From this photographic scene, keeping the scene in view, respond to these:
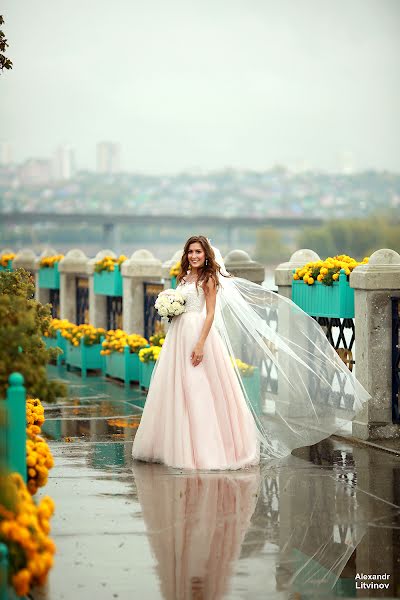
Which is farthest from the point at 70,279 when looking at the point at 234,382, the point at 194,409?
the point at 194,409

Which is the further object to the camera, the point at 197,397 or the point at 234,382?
the point at 234,382

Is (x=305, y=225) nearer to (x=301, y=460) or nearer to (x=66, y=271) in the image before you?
(x=66, y=271)

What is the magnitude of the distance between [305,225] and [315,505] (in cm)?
7171

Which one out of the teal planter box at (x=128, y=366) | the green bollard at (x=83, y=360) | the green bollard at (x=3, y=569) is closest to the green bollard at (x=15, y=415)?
the green bollard at (x=3, y=569)

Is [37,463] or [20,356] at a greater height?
[20,356]

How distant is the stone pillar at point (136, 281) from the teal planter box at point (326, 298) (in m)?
5.01

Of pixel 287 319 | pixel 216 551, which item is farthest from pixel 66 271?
pixel 216 551

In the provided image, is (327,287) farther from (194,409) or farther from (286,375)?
(194,409)

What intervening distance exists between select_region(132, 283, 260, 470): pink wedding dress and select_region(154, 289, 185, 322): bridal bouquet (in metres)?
0.08

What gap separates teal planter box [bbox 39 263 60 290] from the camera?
881 inches

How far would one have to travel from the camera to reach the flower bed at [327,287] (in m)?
11.5

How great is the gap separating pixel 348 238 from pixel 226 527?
7919cm

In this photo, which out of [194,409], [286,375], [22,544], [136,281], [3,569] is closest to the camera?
[3,569]

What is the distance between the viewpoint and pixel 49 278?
74.6ft
